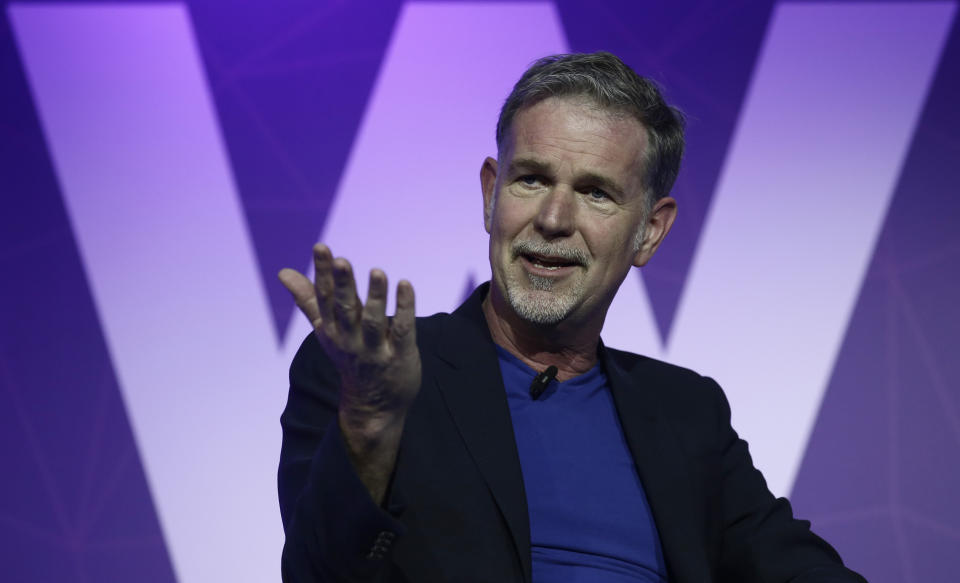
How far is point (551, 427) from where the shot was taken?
1.76 metres

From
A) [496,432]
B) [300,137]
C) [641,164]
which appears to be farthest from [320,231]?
[496,432]

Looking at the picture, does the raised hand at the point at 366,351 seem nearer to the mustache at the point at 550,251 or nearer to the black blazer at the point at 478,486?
the black blazer at the point at 478,486

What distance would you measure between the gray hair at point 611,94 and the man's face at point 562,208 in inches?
1.1

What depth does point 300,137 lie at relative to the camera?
288 cm

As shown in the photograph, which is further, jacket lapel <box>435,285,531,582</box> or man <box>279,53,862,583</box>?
jacket lapel <box>435,285,531,582</box>

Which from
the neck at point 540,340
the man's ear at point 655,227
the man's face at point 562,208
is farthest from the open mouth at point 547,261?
the man's ear at point 655,227

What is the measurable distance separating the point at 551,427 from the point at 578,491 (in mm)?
138

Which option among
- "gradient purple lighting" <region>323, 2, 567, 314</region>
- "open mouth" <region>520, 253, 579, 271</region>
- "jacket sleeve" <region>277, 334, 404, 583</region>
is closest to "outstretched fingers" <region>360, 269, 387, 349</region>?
"jacket sleeve" <region>277, 334, 404, 583</region>

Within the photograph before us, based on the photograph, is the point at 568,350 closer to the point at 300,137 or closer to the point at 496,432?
the point at 496,432

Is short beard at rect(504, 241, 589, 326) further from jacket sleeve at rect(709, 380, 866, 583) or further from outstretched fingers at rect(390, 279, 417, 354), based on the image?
outstretched fingers at rect(390, 279, 417, 354)

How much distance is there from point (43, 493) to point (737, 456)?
77.8 inches

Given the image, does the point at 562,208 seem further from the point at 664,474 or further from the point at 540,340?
the point at 664,474

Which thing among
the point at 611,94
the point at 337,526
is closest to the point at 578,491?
the point at 337,526

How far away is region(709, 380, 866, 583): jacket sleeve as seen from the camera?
176 centimetres
